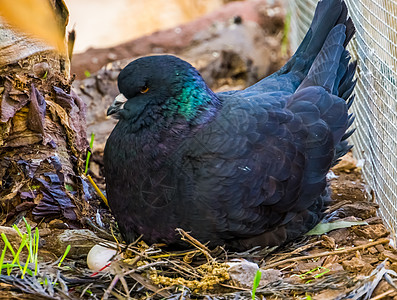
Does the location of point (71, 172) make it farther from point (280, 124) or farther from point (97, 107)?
point (97, 107)

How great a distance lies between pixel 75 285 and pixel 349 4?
268cm

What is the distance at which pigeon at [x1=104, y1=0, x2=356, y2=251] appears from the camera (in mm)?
2969

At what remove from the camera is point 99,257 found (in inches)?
117

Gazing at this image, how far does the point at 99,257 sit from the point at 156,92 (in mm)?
867

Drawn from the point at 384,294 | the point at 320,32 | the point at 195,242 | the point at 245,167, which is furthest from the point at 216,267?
the point at 320,32

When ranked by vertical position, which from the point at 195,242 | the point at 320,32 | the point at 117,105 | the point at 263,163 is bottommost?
the point at 195,242

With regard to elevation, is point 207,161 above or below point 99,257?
above

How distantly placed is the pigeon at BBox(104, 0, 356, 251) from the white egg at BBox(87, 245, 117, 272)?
0.15 m

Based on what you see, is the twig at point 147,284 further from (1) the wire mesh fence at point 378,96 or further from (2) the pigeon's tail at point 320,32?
(2) the pigeon's tail at point 320,32

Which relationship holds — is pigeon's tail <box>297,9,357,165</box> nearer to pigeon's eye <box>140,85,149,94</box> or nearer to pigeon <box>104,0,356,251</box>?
pigeon <box>104,0,356,251</box>

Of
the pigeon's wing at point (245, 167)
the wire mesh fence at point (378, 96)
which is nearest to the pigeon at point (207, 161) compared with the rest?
the pigeon's wing at point (245, 167)

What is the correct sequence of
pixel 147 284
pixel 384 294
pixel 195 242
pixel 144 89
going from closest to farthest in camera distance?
pixel 384 294 < pixel 147 284 < pixel 195 242 < pixel 144 89

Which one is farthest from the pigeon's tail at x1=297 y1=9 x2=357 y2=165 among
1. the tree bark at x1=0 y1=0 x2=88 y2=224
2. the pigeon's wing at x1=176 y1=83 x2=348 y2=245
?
the tree bark at x1=0 y1=0 x2=88 y2=224

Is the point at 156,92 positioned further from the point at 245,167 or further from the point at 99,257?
the point at 99,257
